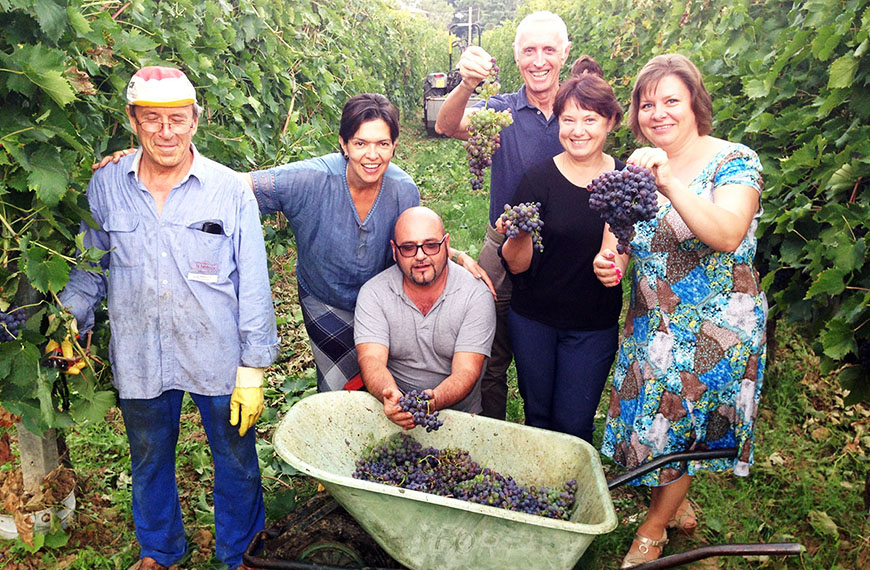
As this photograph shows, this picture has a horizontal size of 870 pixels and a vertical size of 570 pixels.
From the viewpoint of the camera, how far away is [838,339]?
232 cm

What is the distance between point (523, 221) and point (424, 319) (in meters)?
0.67

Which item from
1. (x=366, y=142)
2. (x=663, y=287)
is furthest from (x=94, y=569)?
(x=663, y=287)

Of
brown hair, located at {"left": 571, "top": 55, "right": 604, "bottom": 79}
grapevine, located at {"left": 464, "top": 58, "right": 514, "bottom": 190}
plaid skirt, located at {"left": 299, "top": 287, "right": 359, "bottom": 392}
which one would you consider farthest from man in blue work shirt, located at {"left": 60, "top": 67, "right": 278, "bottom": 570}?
brown hair, located at {"left": 571, "top": 55, "right": 604, "bottom": 79}

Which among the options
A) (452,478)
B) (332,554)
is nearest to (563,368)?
(452,478)

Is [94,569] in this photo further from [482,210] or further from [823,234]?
[482,210]

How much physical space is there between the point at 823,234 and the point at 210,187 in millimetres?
2362

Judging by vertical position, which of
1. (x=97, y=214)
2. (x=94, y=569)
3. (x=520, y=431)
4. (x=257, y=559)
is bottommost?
(x=94, y=569)

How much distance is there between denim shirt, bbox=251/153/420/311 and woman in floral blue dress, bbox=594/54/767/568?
3.31 ft

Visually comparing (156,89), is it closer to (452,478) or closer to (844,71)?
(452,478)

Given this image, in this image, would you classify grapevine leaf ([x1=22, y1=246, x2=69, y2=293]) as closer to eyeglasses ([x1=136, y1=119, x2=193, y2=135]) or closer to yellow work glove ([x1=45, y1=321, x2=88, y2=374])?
yellow work glove ([x1=45, y1=321, x2=88, y2=374])

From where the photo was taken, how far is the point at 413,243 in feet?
9.13

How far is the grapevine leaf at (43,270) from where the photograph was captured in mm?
2076

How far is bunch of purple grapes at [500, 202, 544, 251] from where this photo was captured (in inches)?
97.0

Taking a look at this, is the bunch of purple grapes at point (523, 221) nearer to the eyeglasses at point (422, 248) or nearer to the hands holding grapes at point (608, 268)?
the hands holding grapes at point (608, 268)
